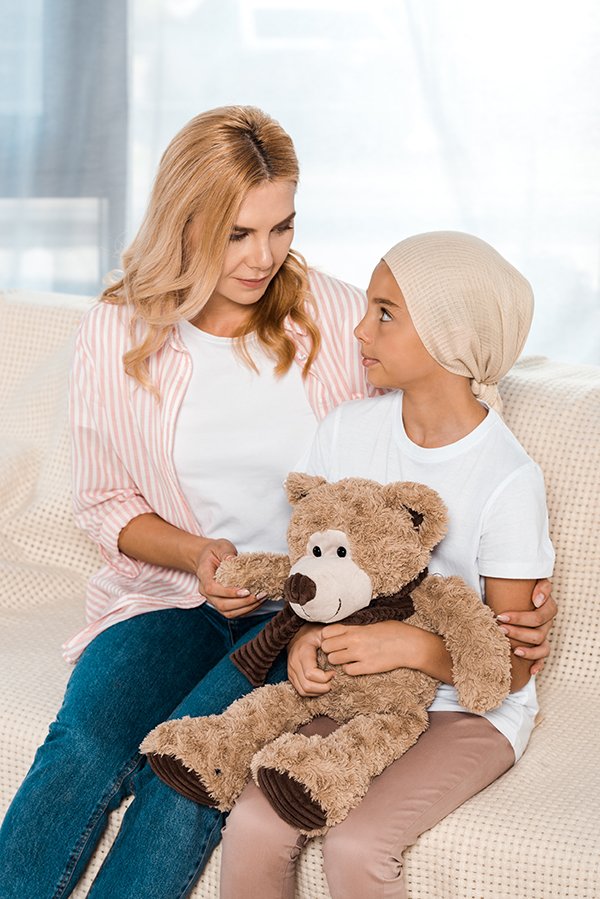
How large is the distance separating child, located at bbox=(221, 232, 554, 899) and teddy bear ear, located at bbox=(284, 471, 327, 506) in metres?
0.11

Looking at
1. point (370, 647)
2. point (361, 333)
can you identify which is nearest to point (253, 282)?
point (361, 333)

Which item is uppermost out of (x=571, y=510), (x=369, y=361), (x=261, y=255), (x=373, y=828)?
(x=261, y=255)

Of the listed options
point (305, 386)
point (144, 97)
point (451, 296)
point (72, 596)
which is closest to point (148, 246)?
point (305, 386)

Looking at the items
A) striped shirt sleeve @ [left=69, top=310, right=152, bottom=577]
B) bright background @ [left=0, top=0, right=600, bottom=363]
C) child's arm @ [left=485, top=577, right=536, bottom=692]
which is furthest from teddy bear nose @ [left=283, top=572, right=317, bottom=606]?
bright background @ [left=0, top=0, right=600, bottom=363]

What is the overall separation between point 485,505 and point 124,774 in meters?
0.57

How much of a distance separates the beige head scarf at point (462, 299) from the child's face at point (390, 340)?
15mm

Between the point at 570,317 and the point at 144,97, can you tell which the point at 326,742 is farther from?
the point at 144,97

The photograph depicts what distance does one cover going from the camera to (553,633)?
1.63 metres

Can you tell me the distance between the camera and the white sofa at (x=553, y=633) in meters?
1.25

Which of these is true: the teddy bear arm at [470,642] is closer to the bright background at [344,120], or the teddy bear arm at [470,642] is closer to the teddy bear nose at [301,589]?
the teddy bear nose at [301,589]

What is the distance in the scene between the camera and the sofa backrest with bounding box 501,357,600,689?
1.60m

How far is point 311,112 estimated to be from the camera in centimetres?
262

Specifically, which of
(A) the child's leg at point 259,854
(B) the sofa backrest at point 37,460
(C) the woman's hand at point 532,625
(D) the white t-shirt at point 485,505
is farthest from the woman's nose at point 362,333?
(B) the sofa backrest at point 37,460

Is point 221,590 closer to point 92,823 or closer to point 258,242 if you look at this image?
point 92,823
